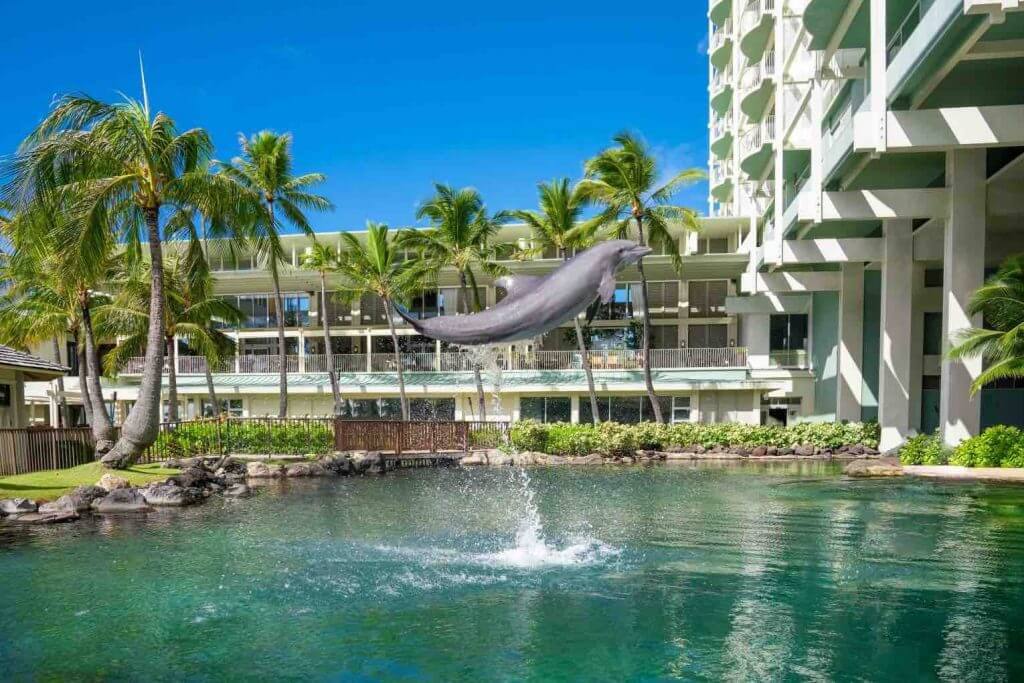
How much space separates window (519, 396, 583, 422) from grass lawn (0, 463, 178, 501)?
1944 centimetres

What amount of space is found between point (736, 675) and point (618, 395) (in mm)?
30541

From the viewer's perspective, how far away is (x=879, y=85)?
1622 centimetres

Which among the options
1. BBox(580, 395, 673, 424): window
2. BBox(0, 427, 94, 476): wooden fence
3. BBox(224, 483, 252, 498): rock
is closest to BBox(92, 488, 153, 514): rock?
BBox(224, 483, 252, 498): rock

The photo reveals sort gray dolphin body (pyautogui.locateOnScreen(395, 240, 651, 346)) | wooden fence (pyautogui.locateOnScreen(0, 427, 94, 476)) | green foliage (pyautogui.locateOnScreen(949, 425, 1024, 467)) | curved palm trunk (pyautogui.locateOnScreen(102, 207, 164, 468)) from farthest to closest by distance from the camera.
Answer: curved palm trunk (pyautogui.locateOnScreen(102, 207, 164, 468)) < wooden fence (pyautogui.locateOnScreen(0, 427, 94, 476)) < green foliage (pyautogui.locateOnScreen(949, 425, 1024, 467)) < gray dolphin body (pyautogui.locateOnScreen(395, 240, 651, 346))

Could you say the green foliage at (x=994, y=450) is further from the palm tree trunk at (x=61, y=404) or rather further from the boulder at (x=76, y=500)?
the palm tree trunk at (x=61, y=404)

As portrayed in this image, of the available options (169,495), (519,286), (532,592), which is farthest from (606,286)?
(169,495)

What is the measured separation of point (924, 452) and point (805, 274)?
→ 12880 mm

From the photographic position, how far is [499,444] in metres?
28.8

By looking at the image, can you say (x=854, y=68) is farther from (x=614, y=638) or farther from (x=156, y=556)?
(x=156, y=556)

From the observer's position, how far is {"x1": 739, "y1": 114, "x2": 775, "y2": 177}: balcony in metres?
31.6

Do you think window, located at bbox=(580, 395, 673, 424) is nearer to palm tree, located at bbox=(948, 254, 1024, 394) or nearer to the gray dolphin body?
palm tree, located at bbox=(948, 254, 1024, 394)

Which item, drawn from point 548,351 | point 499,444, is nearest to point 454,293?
point 548,351

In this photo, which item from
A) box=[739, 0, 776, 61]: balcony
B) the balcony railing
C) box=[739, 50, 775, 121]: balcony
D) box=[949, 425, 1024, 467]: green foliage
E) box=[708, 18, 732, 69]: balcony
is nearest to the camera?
box=[949, 425, 1024, 467]: green foliage

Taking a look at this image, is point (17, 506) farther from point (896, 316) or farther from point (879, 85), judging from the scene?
point (896, 316)
